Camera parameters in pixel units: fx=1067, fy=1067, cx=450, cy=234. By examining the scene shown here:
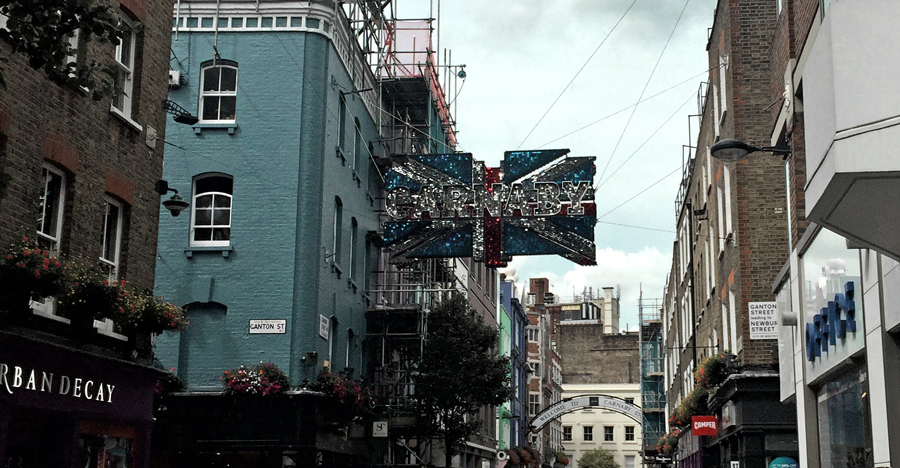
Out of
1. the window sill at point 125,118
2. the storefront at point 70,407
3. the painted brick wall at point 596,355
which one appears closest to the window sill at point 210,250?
the storefront at point 70,407

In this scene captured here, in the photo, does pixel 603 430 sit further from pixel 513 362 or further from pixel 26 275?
pixel 26 275

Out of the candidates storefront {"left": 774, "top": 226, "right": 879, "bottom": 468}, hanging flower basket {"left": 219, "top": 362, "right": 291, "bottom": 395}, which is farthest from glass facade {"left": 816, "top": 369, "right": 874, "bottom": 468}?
hanging flower basket {"left": 219, "top": 362, "right": 291, "bottom": 395}

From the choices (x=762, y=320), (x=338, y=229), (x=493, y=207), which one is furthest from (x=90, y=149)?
(x=762, y=320)

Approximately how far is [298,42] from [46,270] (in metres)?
13.8

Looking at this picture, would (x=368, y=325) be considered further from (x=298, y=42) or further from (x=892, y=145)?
(x=892, y=145)

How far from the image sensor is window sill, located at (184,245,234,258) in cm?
2505

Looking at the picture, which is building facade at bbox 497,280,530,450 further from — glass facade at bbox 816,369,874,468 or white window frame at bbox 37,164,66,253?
white window frame at bbox 37,164,66,253

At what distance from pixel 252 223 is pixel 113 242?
7.87 meters

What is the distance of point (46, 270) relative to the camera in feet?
43.9

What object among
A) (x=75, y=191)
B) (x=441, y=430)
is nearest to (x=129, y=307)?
(x=75, y=191)

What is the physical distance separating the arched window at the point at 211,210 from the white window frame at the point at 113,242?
7787mm

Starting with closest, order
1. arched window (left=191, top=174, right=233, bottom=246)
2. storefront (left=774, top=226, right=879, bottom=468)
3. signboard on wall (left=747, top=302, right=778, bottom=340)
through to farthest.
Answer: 1. storefront (left=774, top=226, right=879, bottom=468)
2. signboard on wall (left=747, top=302, right=778, bottom=340)
3. arched window (left=191, top=174, right=233, bottom=246)

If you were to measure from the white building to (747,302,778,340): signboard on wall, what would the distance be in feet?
273

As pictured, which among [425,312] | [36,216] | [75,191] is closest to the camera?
[36,216]
